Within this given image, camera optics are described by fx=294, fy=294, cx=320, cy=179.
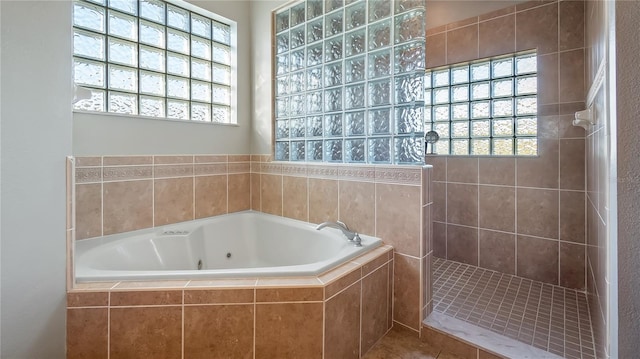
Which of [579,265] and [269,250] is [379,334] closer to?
[269,250]

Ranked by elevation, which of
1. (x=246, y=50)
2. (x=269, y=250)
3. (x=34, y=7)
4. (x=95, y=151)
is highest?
(x=246, y=50)

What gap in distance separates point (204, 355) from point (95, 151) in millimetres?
1371

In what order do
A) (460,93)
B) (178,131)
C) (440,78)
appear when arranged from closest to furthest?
(178,131) → (460,93) → (440,78)

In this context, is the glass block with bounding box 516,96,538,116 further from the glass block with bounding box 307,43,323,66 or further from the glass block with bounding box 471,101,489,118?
the glass block with bounding box 307,43,323,66

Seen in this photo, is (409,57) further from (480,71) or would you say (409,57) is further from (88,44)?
(88,44)

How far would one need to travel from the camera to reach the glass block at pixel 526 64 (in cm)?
222

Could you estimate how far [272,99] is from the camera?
7.95ft

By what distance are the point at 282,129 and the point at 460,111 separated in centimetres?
158

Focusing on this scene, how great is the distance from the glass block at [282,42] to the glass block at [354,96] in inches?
29.1

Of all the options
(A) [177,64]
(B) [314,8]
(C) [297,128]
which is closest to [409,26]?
(B) [314,8]

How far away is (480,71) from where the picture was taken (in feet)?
8.16

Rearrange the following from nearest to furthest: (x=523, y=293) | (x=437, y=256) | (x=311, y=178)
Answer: (x=523, y=293) → (x=311, y=178) → (x=437, y=256)

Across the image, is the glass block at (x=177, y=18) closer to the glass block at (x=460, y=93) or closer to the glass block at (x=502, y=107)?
the glass block at (x=460, y=93)

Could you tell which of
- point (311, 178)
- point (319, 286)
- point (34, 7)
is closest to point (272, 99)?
point (311, 178)
